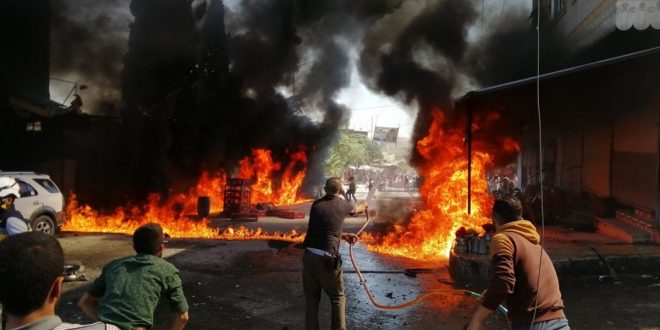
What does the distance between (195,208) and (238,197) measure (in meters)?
3.93

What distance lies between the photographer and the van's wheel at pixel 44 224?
10969mm

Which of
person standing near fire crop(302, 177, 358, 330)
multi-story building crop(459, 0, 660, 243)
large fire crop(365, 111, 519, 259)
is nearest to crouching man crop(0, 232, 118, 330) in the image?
person standing near fire crop(302, 177, 358, 330)

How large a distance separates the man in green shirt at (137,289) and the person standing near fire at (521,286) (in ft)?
6.55

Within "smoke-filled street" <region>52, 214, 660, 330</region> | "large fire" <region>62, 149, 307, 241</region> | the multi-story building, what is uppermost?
the multi-story building

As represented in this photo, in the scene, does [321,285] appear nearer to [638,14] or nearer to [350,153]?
[638,14]

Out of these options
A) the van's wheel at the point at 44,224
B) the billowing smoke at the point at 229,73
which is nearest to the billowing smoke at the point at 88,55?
the billowing smoke at the point at 229,73

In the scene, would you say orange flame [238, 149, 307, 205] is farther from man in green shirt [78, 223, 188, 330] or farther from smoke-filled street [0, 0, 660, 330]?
man in green shirt [78, 223, 188, 330]

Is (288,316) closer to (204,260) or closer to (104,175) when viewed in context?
(204,260)

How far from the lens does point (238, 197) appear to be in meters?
17.2

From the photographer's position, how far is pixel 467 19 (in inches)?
647

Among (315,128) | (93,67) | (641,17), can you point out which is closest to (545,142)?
(641,17)

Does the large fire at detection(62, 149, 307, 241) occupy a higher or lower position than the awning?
lower

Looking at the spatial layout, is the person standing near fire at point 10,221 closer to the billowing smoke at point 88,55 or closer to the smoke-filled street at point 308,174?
the smoke-filled street at point 308,174

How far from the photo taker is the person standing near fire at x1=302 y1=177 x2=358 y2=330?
15.4 ft
